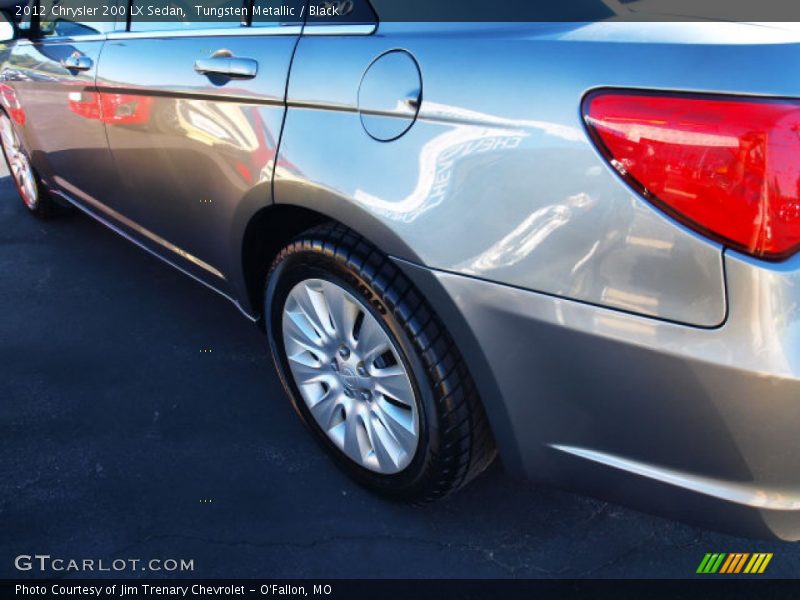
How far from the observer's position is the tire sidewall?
1.65 meters

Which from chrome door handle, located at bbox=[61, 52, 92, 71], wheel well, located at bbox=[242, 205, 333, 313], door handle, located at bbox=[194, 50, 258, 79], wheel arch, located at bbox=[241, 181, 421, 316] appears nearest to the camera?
wheel arch, located at bbox=[241, 181, 421, 316]

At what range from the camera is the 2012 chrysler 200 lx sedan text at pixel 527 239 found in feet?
3.68

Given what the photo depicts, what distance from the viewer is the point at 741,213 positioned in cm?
111

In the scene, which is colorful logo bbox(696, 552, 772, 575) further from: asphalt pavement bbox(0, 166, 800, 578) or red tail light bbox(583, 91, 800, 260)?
red tail light bbox(583, 91, 800, 260)

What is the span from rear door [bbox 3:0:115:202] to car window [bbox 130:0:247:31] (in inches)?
8.7

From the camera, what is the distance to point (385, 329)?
1.70m

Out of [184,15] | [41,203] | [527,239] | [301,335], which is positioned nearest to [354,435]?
[301,335]

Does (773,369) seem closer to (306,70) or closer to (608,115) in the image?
(608,115)

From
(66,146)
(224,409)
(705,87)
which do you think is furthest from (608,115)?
(66,146)

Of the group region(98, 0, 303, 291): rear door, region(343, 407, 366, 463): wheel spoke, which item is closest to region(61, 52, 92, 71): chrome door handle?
region(98, 0, 303, 291): rear door

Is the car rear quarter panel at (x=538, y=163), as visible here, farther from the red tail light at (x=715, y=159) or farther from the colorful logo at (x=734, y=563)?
the colorful logo at (x=734, y=563)

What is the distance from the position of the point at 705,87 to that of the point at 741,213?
0.22 m

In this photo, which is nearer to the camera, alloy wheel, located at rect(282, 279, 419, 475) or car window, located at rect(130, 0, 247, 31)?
alloy wheel, located at rect(282, 279, 419, 475)

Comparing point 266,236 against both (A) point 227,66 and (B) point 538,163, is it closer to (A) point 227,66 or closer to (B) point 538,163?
(A) point 227,66
